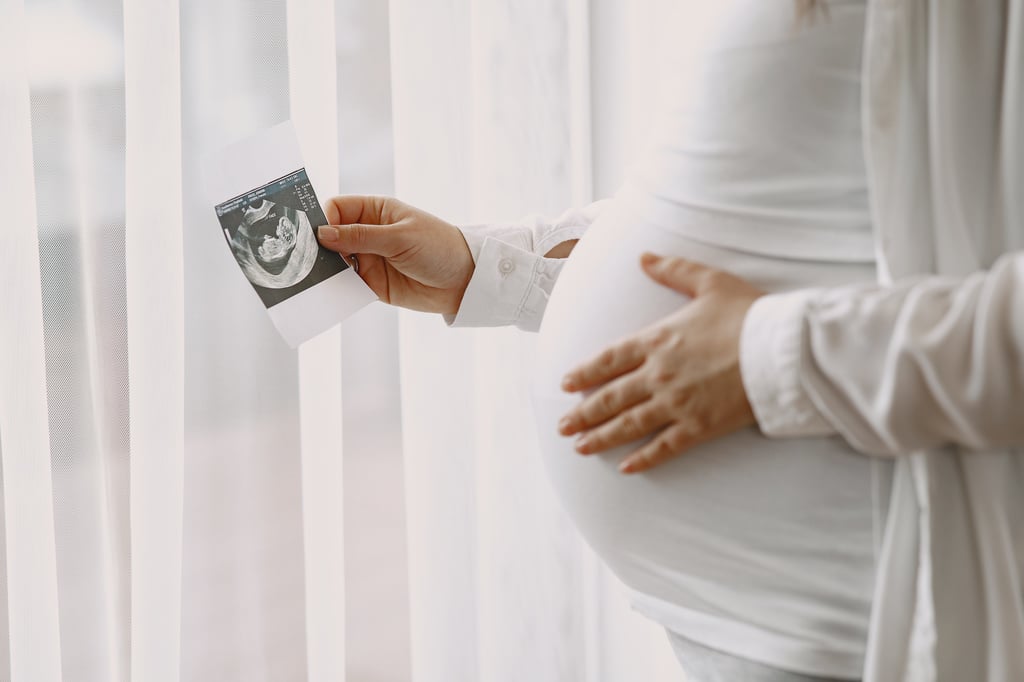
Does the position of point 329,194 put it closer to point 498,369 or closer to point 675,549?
point 498,369

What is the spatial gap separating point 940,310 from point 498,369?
104cm

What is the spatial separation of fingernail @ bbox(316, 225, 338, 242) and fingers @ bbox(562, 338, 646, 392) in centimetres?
38

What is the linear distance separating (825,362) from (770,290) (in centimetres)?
10

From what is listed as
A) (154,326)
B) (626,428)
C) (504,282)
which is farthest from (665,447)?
(154,326)

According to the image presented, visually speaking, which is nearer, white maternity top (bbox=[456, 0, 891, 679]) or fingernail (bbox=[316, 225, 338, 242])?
white maternity top (bbox=[456, 0, 891, 679])

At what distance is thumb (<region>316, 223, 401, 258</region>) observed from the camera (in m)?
0.92

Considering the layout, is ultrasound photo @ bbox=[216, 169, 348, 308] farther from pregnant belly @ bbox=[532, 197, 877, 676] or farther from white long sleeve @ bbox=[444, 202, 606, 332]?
pregnant belly @ bbox=[532, 197, 877, 676]

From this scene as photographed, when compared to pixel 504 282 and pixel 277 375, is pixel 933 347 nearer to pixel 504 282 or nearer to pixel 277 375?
pixel 504 282

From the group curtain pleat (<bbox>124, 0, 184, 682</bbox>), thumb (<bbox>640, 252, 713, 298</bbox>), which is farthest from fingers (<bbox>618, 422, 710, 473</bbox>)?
curtain pleat (<bbox>124, 0, 184, 682</bbox>)

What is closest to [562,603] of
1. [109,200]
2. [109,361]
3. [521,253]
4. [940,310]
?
[521,253]

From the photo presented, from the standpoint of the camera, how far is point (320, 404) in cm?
128

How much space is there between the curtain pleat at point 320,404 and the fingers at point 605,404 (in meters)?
0.68

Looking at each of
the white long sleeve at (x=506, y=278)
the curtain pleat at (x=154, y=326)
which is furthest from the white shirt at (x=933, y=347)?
the curtain pleat at (x=154, y=326)

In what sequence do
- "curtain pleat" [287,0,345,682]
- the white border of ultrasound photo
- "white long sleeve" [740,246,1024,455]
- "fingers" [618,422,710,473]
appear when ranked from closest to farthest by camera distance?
"white long sleeve" [740,246,1024,455]
"fingers" [618,422,710,473]
the white border of ultrasound photo
"curtain pleat" [287,0,345,682]
